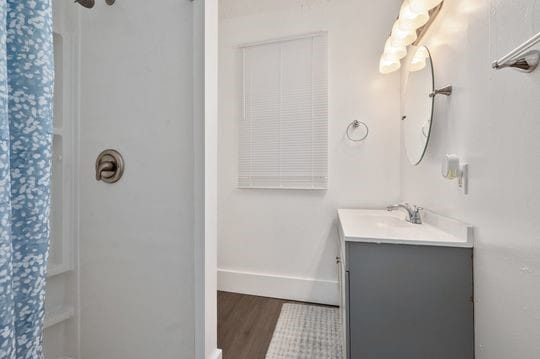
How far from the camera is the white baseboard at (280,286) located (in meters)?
2.00

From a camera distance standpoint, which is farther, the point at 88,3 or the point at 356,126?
the point at 356,126

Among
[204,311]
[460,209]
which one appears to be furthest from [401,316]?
[204,311]

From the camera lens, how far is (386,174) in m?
1.94

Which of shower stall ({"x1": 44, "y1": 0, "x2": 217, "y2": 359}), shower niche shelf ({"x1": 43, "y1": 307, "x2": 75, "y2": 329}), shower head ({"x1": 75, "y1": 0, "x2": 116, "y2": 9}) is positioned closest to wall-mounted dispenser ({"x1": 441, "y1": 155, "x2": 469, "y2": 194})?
shower stall ({"x1": 44, "y1": 0, "x2": 217, "y2": 359})

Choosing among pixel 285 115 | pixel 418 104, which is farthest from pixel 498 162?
pixel 285 115

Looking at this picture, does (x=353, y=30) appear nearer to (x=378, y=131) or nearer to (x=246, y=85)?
(x=378, y=131)

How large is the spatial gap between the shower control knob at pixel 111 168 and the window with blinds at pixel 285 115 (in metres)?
1.17

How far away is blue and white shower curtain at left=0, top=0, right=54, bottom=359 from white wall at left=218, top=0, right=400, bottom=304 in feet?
5.42

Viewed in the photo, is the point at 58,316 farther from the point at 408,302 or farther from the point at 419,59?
the point at 419,59

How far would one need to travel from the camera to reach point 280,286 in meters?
2.10

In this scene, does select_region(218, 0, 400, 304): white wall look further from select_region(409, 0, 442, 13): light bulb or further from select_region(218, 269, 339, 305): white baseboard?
select_region(409, 0, 442, 13): light bulb

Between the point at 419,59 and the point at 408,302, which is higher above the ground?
the point at 419,59

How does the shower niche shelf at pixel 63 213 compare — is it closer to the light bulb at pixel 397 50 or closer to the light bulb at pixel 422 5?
the light bulb at pixel 422 5

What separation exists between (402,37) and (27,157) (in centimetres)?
194
